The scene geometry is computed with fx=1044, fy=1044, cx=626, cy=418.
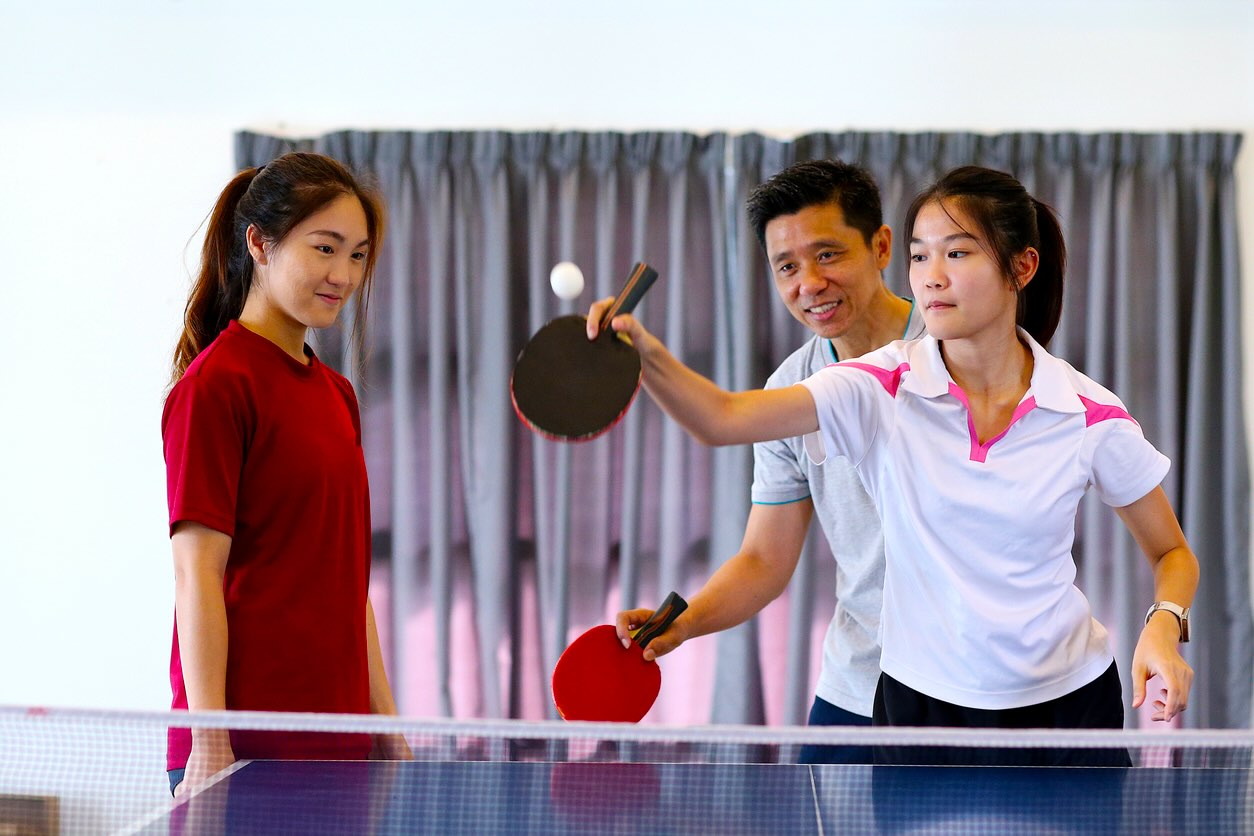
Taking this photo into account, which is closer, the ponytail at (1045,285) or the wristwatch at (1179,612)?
the wristwatch at (1179,612)

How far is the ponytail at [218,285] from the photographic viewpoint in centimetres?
190

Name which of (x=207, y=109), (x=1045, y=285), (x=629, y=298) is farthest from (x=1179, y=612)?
(x=207, y=109)

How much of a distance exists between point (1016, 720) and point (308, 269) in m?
1.40

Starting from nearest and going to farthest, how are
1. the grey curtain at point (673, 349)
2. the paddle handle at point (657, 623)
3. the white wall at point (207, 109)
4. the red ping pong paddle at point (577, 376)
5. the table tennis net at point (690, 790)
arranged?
the table tennis net at point (690, 790) < the red ping pong paddle at point (577, 376) < the paddle handle at point (657, 623) < the grey curtain at point (673, 349) < the white wall at point (207, 109)

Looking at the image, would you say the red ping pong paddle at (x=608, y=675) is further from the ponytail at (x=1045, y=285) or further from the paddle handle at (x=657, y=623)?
the ponytail at (x=1045, y=285)

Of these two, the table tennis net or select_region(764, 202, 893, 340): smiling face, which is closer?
the table tennis net

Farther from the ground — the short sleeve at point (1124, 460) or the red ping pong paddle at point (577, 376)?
the red ping pong paddle at point (577, 376)

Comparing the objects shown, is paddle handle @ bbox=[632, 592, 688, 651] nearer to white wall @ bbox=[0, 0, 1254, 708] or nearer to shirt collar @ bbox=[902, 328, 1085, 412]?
shirt collar @ bbox=[902, 328, 1085, 412]

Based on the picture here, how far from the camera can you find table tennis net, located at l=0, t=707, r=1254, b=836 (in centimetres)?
135

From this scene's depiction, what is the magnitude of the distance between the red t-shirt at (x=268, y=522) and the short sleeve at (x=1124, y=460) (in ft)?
4.18

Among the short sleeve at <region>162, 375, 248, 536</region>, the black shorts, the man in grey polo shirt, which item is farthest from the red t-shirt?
the black shorts

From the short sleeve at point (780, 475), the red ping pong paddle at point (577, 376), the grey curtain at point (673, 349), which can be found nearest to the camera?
the red ping pong paddle at point (577, 376)

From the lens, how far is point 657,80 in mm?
4219

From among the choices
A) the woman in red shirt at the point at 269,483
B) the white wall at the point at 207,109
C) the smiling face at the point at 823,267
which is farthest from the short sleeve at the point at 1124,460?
the white wall at the point at 207,109
